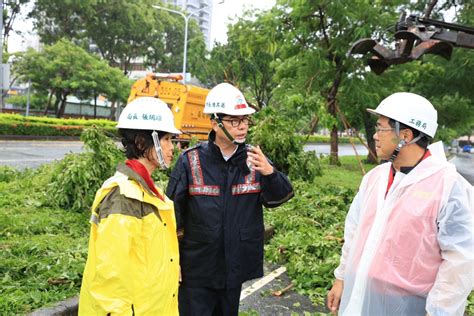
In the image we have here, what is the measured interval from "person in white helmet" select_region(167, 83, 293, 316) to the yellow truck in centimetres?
1180

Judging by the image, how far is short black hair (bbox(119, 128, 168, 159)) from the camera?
205cm

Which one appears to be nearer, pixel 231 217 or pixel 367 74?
pixel 231 217

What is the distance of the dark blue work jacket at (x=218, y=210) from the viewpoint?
2.52 meters

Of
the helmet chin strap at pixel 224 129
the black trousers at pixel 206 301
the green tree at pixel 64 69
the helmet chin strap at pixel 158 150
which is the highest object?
the green tree at pixel 64 69

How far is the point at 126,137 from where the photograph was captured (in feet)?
6.80

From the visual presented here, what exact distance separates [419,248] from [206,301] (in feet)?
4.23

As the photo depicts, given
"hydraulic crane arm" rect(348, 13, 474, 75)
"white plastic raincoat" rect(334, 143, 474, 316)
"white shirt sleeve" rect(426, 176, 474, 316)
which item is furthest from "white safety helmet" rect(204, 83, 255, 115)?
"hydraulic crane arm" rect(348, 13, 474, 75)

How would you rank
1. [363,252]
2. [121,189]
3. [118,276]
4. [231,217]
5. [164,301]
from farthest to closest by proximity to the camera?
1. [231,217]
2. [363,252]
3. [164,301]
4. [121,189]
5. [118,276]

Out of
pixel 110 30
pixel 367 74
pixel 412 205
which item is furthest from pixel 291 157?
pixel 110 30

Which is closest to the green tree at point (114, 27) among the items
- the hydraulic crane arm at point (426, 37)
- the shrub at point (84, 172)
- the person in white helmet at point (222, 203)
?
the shrub at point (84, 172)

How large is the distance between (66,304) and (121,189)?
1898 millimetres

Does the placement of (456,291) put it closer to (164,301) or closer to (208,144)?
(164,301)

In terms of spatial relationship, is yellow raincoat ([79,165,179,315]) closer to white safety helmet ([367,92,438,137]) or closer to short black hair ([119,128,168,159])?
short black hair ([119,128,168,159])

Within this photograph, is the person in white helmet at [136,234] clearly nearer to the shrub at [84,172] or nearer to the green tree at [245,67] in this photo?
the shrub at [84,172]
